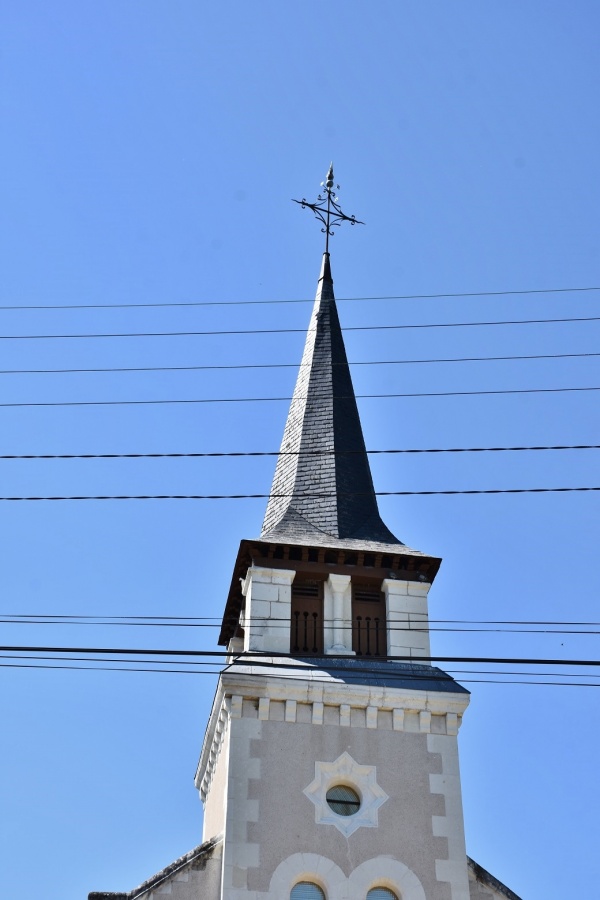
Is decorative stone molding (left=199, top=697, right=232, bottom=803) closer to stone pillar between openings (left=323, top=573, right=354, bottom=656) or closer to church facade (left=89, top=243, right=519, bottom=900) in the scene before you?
church facade (left=89, top=243, right=519, bottom=900)

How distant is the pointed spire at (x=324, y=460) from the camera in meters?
24.5

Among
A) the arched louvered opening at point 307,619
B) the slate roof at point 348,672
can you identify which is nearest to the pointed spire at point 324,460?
the arched louvered opening at point 307,619

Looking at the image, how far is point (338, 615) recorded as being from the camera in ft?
75.3

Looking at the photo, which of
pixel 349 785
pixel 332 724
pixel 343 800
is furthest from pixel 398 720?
pixel 343 800

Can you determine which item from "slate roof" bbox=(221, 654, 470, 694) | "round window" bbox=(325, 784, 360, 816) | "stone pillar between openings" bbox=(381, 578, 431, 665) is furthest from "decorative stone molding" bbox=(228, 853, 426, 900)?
"stone pillar between openings" bbox=(381, 578, 431, 665)

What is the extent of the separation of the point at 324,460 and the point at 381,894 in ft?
27.3

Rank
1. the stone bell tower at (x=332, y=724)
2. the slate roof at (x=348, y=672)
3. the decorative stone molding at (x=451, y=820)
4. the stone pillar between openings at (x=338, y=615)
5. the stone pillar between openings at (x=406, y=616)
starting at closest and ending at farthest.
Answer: the stone bell tower at (x=332, y=724), the decorative stone molding at (x=451, y=820), the slate roof at (x=348, y=672), the stone pillar between openings at (x=338, y=615), the stone pillar between openings at (x=406, y=616)

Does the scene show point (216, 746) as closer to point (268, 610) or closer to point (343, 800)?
point (268, 610)

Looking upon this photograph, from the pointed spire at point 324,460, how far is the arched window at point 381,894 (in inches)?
232

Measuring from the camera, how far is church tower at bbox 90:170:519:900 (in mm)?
20416

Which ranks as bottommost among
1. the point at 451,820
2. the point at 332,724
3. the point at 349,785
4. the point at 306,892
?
the point at 306,892

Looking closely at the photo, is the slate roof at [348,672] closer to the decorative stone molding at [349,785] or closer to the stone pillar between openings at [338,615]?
the stone pillar between openings at [338,615]

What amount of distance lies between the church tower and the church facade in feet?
0.07

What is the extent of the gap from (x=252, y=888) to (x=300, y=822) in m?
1.21
